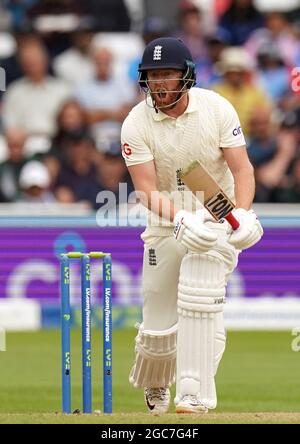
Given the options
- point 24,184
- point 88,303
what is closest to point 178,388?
point 88,303

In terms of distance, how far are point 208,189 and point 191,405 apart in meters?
1.09

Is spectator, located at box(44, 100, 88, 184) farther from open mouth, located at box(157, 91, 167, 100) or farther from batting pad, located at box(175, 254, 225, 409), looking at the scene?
batting pad, located at box(175, 254, 225, 409)

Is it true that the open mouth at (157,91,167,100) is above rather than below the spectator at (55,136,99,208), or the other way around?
above

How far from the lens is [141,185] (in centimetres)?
693

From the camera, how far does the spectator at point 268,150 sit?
41.7 ft

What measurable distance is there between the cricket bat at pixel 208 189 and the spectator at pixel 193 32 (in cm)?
791

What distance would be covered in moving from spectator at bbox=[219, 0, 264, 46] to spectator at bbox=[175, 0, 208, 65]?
0.37m

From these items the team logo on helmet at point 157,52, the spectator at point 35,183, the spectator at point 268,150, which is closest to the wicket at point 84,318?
the team logo on helmet at point 157,52

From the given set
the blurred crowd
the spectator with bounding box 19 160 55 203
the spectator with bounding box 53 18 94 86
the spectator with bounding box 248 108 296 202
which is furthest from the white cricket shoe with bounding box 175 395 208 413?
the spectator with bounding box 53 18 94 86

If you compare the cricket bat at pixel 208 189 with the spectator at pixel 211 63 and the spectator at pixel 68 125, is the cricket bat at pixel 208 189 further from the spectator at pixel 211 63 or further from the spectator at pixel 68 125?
the spectator at pixel 211 63

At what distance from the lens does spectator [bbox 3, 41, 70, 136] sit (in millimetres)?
13641

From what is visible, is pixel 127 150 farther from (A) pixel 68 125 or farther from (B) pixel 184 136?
(A) pixel 68 125

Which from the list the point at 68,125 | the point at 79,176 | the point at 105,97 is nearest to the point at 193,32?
the point at 105,97
